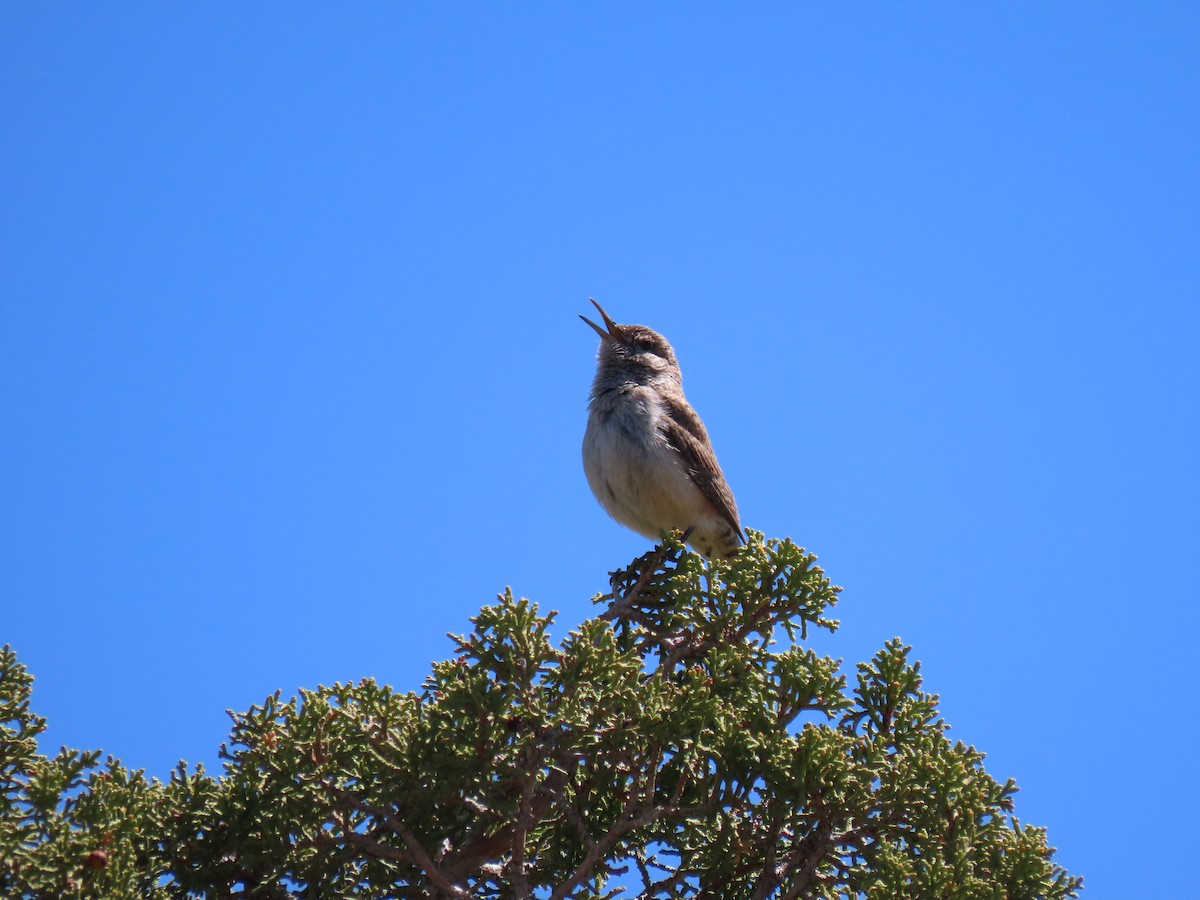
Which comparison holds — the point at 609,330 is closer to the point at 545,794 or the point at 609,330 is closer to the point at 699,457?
the point at 699,457

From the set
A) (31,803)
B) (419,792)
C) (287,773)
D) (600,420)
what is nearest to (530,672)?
(419,792)

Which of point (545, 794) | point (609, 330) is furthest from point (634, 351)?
point (545, 794)

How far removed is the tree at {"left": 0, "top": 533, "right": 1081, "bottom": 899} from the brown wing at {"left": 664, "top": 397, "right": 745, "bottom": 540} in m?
3.32

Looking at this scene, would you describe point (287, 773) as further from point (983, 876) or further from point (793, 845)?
point (983, 876)

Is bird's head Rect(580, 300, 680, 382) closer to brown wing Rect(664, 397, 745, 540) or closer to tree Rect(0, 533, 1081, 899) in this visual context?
brown wing Rect(664, 397, 745, 540)

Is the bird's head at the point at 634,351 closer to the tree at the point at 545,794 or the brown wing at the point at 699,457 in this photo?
the brown wing at the point at 699,457

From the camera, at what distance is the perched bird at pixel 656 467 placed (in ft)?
26.4

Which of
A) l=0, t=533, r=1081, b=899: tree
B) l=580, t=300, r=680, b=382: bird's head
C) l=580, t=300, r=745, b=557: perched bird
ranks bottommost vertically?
l=0, t=533, r=1081, b=899: tree

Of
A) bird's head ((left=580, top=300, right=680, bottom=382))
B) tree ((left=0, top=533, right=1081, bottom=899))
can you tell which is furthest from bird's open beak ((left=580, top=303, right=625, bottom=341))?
tree ((left=0, top=533, right=1081, bottom=899))

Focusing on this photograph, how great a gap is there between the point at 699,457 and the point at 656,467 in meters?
0.46

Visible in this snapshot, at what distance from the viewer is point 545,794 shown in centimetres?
433

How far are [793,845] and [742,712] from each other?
0.55 m

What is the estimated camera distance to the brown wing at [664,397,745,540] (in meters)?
8.27

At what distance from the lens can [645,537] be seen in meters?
8.52
